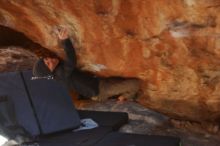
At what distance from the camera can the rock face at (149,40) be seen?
3076mm

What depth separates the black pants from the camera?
4.50 meters

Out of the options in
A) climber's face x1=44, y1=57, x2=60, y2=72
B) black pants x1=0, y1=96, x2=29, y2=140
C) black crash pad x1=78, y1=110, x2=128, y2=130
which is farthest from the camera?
black crash pad x1=78, y1=110, x2=128, y2=130

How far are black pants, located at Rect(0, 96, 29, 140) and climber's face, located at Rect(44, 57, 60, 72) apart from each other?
83 centimetres

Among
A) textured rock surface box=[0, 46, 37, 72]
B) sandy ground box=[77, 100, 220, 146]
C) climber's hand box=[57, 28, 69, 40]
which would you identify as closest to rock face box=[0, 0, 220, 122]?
climber's hand box=[57, 28, 69, 40]

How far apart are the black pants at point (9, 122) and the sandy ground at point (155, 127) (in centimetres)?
127

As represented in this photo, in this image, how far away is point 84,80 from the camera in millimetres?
4418

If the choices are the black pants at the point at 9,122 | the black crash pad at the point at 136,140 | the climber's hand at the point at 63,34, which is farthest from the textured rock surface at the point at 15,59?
the black crash pad at the point at 136,140

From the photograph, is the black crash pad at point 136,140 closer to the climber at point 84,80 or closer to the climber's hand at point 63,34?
→ the climber at point 84,80

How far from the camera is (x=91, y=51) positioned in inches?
155

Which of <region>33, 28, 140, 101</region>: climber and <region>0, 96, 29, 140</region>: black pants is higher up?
<region>33, 28, 140, 101</region>: climber

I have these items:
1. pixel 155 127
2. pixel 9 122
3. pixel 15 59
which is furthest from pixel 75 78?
pixel 15 59

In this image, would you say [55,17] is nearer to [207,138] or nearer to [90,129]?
[90,129]

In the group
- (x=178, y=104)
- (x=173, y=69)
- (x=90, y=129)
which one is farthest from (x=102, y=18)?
(x=90, y=129)

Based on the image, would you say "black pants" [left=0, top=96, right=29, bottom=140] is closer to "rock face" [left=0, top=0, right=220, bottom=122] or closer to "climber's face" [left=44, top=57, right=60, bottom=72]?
"climber's face" [left=44, top=57, right=60, bottom=72]
